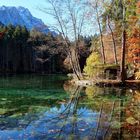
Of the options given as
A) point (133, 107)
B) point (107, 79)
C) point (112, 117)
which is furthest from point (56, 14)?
point (112, 117)

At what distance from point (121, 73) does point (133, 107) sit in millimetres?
12392

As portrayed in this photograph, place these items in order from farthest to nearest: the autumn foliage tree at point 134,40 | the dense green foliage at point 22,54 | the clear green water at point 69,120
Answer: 1. the dense green foliage at point 22,54
2. the autumn foliage tree at point 134,40
3. the clear green water at point 69,120

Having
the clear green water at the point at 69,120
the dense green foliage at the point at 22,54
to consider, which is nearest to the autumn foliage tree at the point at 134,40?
the clear green water at the point at 69,120

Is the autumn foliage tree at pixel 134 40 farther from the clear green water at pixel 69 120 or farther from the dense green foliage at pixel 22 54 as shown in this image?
the dense green foliage at pixel 22 54

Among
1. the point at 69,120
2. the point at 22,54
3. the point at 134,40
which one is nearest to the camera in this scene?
the point at 69,120

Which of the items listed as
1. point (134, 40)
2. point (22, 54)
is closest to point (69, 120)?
point (134, 40)

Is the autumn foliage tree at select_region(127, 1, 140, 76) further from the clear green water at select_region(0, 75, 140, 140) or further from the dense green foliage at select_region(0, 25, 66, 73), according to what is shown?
the dense green foliage at select_region(0, 25, 66, 73)

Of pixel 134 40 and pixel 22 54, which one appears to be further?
pixel 22 54

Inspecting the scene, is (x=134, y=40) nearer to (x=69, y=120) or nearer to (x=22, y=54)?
(x=69, y=120)

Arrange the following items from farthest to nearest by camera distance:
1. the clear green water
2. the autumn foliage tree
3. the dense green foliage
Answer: the dense green foliage → the autumn foliage tree → the clear green water

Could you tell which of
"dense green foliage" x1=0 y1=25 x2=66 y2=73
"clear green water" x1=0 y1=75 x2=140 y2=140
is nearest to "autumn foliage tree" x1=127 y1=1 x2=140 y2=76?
"clear green water" x1=0 y1=75 x2=140 y2=140

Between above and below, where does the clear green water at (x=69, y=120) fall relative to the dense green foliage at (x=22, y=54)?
below

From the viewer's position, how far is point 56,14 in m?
33.1

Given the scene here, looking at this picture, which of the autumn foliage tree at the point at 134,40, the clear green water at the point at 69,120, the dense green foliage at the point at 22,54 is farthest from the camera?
the dense green foliage at the point at 22,54
